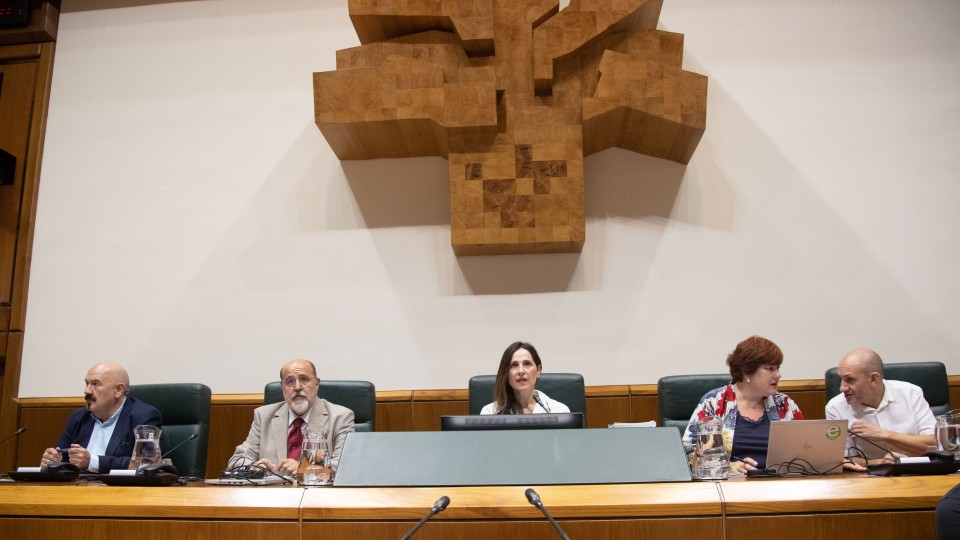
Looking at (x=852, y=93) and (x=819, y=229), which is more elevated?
(x=852, y=93)

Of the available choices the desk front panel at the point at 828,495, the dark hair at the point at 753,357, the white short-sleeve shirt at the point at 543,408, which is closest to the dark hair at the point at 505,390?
the white short-sleeve shirt at the point at 543,408

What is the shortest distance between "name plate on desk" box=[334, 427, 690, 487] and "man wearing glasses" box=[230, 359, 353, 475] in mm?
1321

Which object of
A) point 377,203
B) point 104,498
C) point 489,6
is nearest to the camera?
point 104,498

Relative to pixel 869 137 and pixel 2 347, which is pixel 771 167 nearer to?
pixel 869 137

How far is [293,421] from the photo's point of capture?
335cm

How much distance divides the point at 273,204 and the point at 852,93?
125 inches

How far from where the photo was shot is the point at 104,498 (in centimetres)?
190

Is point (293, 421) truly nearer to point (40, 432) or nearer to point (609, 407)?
point (609, 407)

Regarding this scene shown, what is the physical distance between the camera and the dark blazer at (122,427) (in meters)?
3.30

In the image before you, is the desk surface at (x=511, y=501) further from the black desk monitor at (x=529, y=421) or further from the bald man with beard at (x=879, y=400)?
the bald man with beard at (x=879, y=400)

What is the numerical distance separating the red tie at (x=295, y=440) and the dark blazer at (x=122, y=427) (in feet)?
1.78

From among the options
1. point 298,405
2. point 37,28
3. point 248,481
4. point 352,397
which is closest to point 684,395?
point 352,397

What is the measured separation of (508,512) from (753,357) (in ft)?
5.38

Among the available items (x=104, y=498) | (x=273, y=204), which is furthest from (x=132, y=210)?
(x=104, y=498)
